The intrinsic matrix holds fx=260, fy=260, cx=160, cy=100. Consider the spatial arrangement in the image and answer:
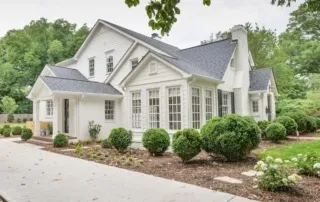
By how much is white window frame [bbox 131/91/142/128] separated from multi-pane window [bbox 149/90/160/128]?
879 mm

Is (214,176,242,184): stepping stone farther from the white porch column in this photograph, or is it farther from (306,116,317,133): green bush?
the white porch column

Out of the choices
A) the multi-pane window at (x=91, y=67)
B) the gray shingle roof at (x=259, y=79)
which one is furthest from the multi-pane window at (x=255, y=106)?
the multi-pane window at (x=91, y=67)

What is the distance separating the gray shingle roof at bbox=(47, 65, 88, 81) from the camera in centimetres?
1880

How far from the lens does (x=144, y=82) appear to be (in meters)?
13.2

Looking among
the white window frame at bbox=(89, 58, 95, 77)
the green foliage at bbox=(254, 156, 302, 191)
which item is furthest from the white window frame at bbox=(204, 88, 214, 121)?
the white window frame at bbox=(89, 58, 95, 77)

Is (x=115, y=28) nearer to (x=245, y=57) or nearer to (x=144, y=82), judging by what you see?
(x=144, y=82)

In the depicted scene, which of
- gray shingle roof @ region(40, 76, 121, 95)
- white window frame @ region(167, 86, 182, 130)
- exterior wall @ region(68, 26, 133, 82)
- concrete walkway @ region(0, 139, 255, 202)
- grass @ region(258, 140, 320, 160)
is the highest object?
exterior wall @ region(68, 26, 133, 82)

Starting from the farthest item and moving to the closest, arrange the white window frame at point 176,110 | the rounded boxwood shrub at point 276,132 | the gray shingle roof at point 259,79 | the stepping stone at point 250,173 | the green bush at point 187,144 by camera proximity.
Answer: the gray shingle roof at point 259,79, the white window frame at point 176,110, the rounded boxwood shrub at point 276,132, the green bush at point 187,144, the stepping stone at point 250,173

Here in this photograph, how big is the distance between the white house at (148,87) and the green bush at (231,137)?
135 inches

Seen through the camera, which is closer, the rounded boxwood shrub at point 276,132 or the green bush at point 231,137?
the green bush at point 231,137

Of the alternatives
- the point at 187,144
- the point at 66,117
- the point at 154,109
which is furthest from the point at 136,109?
the point at 187,144

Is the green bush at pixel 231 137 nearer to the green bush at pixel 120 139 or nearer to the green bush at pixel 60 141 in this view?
the green bush at pixel 120 139

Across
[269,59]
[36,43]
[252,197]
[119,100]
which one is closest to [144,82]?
[119,100]

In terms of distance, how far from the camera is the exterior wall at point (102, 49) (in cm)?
1748
